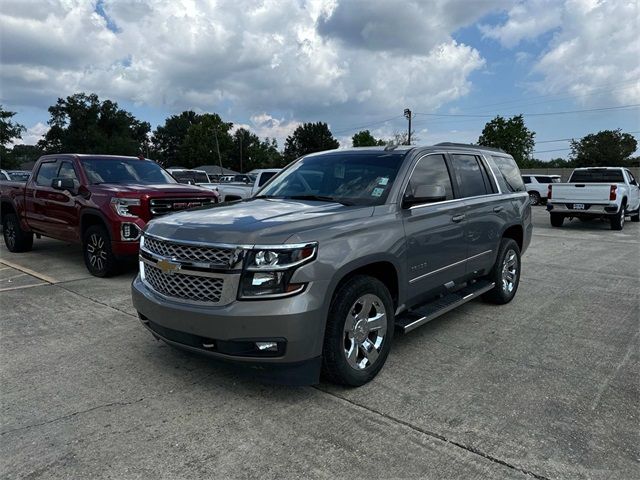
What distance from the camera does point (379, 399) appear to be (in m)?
3.40

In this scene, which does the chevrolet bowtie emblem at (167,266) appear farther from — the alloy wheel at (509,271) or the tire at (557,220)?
the tire at (557,220)

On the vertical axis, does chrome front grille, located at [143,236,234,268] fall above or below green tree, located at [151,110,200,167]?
below

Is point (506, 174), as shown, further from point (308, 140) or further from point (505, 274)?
point (308, 140)

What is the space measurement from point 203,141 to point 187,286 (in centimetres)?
9683

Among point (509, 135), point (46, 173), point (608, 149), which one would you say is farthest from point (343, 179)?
point (608, 149)

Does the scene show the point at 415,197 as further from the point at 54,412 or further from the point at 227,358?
the point at 54,412

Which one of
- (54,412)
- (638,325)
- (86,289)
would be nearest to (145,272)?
(54,412)

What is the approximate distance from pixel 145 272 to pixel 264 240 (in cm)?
129

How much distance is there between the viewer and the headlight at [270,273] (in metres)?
3.05

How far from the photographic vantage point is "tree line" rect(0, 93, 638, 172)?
5920 cm

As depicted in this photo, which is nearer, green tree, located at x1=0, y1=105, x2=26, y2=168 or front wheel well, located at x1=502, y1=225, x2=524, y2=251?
front wheel well, located at x1=502, y1=225, x2=524, y2=251

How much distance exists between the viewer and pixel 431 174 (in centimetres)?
454

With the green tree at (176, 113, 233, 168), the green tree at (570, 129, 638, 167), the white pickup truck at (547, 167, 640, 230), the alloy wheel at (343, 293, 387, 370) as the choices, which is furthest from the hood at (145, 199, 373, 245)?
the green tree at (176, 113, 233, 168)

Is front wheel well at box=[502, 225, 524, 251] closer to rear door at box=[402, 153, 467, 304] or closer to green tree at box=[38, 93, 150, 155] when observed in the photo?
rear door at box=[402, 153, 467, 304]
